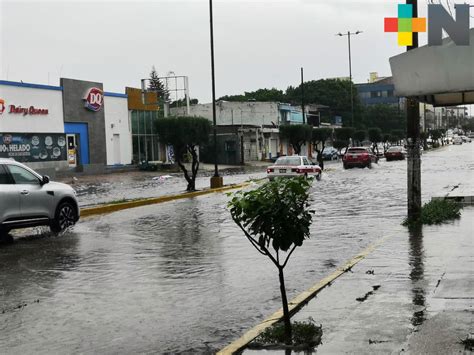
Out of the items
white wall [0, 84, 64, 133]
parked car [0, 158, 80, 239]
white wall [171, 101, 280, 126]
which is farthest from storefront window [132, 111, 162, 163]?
parked car [0, 158, 80, 239]

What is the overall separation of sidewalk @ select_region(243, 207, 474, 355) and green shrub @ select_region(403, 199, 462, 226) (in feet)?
9.00

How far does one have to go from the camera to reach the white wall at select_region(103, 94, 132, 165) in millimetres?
49906

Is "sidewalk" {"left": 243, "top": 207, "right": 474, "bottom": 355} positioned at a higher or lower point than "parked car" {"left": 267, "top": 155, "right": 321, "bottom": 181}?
lower

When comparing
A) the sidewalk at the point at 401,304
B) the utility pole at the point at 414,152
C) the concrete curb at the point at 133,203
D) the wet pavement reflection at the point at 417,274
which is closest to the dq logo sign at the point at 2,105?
the concrete curb at the point at 133,203

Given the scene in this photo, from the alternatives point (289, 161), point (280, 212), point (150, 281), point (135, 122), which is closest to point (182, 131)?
point (289, 161)

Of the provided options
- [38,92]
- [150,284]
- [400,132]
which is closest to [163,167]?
[38,92]

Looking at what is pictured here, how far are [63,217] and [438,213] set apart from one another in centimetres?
835

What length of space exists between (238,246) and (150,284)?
11.5 feet

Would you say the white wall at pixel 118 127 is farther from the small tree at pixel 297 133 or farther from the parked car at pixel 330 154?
the parked car at pixel 330 154

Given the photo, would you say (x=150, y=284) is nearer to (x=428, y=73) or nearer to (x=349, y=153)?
(x=428, y=73)

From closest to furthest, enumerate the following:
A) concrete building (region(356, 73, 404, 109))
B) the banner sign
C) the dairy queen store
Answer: the banner sign → the dairy queen store → concrete building (region(356, 73, 404, 109))

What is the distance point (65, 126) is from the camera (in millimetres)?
45031

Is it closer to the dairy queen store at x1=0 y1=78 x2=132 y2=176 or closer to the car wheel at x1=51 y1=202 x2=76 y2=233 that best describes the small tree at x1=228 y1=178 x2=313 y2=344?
the car wheel at x1=51 y1=202 x2=76 y2=233

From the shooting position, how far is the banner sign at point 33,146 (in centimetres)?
3925
